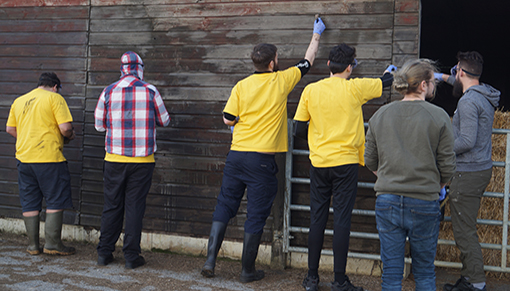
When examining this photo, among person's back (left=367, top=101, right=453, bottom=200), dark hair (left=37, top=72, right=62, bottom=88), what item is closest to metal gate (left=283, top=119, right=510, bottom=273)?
person's back (left=367, top=101, right=453, bottom=200)

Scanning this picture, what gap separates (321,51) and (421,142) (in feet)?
6.49

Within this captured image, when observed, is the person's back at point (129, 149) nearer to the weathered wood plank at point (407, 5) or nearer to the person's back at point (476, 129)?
the weathered wood plank at point (407, 5)

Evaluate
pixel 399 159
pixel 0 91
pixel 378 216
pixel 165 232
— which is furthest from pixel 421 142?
pixel 0 91

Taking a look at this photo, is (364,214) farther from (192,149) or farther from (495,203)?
(192,149)

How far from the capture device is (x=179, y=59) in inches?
182

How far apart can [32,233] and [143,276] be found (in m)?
1.48

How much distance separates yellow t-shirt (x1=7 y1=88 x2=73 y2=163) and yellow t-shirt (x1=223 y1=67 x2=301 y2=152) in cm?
198

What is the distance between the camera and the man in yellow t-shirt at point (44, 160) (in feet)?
14.4

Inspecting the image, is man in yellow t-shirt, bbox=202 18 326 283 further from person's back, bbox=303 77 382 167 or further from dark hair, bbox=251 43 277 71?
person's back, bbox=303 77 382 167

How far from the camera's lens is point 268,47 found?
362 cm

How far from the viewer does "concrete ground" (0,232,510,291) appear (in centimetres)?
363

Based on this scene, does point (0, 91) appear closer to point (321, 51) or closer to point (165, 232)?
point (165, 232)

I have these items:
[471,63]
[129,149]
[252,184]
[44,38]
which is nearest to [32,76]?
[44,38]

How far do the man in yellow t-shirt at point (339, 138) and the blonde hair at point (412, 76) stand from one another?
79cm
